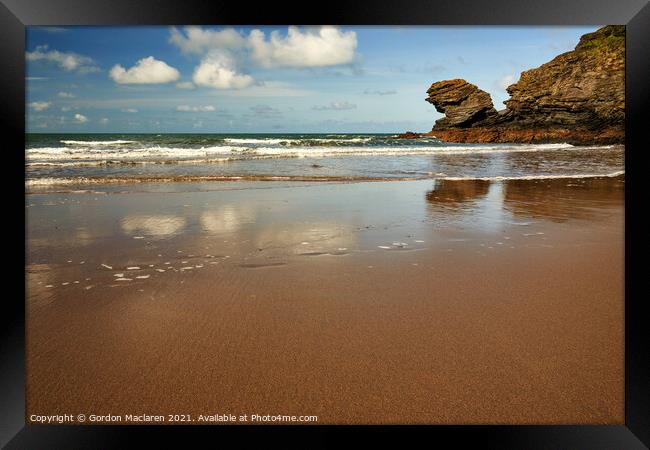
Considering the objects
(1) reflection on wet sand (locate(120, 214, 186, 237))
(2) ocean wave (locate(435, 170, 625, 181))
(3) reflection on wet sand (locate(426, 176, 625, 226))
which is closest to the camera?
(1) reflection on wet sand (locate(120, 214, 186, 237))

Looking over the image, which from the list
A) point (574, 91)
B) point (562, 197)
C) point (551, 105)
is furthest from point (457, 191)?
point (551, 105)

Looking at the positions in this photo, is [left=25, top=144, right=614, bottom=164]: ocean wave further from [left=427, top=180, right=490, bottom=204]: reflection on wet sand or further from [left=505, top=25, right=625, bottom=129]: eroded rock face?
[left=505, top=25, right=625, bottom=129]: eroded rock face

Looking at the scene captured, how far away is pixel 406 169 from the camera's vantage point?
41.7 ft

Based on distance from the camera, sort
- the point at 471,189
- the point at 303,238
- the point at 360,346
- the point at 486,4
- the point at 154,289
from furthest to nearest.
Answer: the point at 471,189 < the point at 303,238 < the point at 154,289 < the point at 360,346 < the point at 486,4

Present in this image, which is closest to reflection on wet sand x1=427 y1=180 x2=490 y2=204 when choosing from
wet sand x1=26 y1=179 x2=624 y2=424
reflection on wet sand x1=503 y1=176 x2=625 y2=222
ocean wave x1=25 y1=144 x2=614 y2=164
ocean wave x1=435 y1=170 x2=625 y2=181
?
reflection on wet sand x1=503 y1=176 x2=625 y2=222

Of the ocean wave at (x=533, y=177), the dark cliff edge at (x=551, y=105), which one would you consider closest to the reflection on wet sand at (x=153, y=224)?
the ocean wave at (x=533, y=177)

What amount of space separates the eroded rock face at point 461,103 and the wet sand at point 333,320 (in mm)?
40715

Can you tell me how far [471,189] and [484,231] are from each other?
4.01 m

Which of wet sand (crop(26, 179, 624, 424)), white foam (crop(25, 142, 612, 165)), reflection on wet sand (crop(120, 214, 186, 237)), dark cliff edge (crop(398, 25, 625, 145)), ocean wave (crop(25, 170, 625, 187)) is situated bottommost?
wet sand (crop(26, 179, 624, 424))

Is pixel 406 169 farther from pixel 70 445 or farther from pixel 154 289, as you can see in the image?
pixel 70 445

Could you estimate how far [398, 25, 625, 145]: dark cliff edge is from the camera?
31422 mm

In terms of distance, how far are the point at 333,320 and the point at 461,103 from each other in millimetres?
44954

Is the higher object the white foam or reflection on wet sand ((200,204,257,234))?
the white foam

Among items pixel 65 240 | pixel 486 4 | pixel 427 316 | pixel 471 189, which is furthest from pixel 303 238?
pixel 471 189
